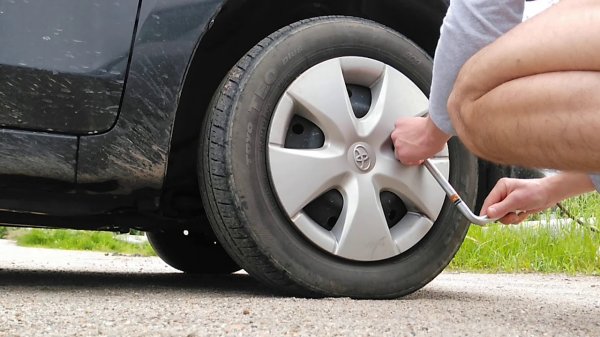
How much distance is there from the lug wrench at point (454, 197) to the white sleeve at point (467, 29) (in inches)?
22.6

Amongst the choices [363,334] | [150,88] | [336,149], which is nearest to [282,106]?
[336,149]

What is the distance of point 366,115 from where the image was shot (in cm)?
205

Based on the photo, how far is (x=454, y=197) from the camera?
6.59 ft

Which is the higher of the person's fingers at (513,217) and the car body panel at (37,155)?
the car body panel at (37,155)

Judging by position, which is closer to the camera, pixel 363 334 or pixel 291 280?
pixel 363 334

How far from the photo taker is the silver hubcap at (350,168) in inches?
76.5

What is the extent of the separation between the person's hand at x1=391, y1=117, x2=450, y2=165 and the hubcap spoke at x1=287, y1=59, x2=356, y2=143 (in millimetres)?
130

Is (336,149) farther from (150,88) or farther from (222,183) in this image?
(150,88)

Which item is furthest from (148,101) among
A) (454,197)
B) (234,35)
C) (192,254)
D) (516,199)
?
(192,254)

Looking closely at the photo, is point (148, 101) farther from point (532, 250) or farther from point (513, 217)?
point (532, 250)

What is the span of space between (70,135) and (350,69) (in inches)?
31.4

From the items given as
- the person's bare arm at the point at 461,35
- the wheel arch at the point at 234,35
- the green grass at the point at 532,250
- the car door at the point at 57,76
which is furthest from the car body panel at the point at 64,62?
the green grass at the point at 532,250

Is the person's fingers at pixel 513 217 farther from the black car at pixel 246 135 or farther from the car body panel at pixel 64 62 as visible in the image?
the car body panel at pixel 64 62

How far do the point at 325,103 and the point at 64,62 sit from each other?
701mm
